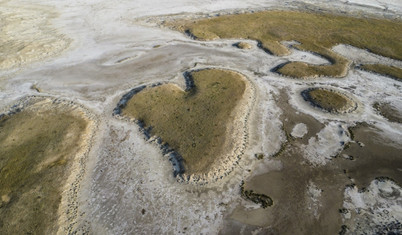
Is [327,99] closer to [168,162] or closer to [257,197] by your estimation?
[257,197]

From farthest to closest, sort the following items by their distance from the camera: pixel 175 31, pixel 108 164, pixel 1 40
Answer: pixel 175 31 < pixel 1 40 < pixel 108 164

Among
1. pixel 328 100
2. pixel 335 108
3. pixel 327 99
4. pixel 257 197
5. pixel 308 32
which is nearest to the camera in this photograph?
pixel 257 197

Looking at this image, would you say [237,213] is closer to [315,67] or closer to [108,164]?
[108,164]

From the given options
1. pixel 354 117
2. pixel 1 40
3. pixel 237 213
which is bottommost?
pixel 237 213

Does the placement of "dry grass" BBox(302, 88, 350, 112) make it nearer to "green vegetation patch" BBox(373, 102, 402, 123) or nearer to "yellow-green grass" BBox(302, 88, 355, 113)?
"yellow-green grass" BBox(302, 88, 355, 113)

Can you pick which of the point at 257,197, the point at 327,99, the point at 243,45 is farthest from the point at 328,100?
the point at 243,45

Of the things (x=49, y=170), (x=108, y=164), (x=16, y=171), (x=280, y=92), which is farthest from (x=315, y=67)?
(x=16, y=171)

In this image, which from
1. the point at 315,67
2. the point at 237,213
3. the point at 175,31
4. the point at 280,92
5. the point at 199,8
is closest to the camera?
the point at 237,213
